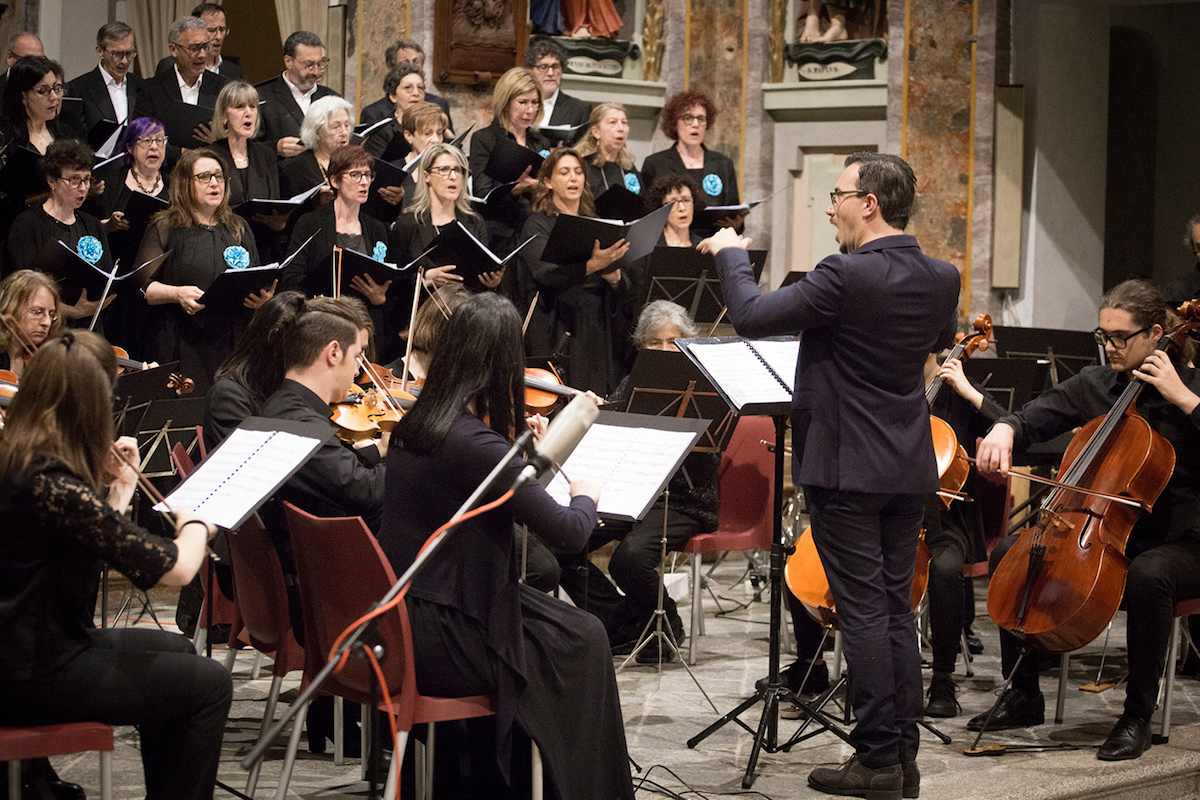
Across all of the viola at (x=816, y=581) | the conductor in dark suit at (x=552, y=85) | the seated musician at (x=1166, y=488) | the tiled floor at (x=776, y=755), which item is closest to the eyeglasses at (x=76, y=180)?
the tiled floor at (x=776, y=755)

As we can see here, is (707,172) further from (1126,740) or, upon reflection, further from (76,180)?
(1126,740)

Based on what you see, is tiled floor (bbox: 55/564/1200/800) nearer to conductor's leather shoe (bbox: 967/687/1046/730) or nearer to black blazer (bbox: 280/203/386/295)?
conductor's leather shoe (bbox: 967/687/1046/730)

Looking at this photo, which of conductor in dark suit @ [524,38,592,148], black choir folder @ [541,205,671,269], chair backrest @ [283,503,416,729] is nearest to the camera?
chair backrest @ [283,503,416,729]

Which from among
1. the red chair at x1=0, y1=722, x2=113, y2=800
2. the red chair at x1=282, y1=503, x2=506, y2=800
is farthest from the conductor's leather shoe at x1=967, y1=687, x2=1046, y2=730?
the red chair at x1=0, y1=722, x2=113, y2=800

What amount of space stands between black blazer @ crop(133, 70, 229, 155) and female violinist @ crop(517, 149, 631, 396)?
1.57 m

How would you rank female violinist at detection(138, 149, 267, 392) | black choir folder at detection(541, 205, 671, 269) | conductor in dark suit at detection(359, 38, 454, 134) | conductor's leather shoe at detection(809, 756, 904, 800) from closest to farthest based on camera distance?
conductor's leather shoe at detection(809, 756, 904, 800), female violinist at detection(138, 149, 267, 392), black choir folder at detection(541, 205, 671, 269), conductor in dark suit at detection(359, 38, 454, 134)

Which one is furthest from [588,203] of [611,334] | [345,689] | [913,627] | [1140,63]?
[1140,63]

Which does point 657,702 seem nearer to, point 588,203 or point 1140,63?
point 588,203

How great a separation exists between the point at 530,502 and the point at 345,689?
0.60m

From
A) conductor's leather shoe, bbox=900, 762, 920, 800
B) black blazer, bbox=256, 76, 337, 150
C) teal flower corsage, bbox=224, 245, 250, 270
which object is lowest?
conductor's leather shoe, bbox=900, 762, 920, 800

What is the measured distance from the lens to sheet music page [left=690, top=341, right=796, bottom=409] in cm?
338

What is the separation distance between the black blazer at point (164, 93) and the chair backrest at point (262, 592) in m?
3.26

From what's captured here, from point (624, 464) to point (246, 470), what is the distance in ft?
2.90

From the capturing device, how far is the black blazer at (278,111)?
241 inches
